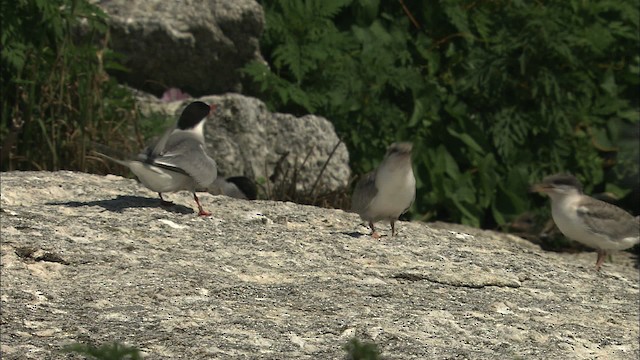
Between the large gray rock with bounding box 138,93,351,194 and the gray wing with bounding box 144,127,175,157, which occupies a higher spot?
the gray wing with bounding box 144,127,175,157

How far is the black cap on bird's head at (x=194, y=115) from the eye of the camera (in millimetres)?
7035

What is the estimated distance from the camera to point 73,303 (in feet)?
18.1

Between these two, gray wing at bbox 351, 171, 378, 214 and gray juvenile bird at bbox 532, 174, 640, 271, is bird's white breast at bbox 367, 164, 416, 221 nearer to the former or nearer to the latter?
gray wing at bbox 351, 171, 378, 214

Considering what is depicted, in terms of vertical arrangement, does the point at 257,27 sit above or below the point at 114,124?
above

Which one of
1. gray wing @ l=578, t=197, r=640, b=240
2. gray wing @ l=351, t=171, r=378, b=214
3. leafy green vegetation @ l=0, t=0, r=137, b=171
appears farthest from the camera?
leafy green vegetation @ l=0, t=0, r=137, b=171

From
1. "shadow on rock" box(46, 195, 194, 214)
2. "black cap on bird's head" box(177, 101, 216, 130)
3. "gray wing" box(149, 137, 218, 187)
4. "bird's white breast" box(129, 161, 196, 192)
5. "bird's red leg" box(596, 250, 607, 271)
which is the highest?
"black cap on bird's head" box(177, 101, 216, 130)

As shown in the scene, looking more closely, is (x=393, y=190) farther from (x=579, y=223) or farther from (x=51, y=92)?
(x=51, y=92)

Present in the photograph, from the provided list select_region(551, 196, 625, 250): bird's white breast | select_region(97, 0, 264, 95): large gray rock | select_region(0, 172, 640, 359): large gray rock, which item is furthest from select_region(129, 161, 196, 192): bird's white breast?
select_region(97, 0, 264, 95): large gray rock

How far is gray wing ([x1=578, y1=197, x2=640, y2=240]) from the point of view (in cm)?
731

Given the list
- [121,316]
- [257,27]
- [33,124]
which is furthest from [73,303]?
[257,27]

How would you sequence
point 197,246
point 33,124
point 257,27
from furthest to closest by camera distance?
1. point 257,27
2. point 33,124
3. point 197,246

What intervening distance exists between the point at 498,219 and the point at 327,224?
2.54m

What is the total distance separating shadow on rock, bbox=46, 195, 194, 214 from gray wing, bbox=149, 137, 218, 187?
1.69ft

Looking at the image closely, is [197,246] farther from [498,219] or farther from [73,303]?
[498,219]
